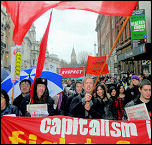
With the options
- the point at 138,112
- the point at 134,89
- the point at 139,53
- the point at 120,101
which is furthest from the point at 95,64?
the point at 138,112

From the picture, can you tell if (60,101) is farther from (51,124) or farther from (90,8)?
(90,8)

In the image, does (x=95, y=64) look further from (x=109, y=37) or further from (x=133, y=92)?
(x=109, y=37)

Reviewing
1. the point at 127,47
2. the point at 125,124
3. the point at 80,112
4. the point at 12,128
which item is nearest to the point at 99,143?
the point at 125,124

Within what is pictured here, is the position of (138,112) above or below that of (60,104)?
above

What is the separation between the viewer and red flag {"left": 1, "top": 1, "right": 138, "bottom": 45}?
272 centimetres

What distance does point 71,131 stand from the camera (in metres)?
2.68

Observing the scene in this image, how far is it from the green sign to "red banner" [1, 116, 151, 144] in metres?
11.4

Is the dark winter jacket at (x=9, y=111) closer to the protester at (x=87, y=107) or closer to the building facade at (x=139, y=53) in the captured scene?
the protester at (x=87, y=107)

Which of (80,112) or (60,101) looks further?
(60,101)

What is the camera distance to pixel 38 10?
282 cm

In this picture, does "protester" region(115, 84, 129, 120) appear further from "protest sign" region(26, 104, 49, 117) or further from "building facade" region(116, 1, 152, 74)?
"building facade" region(116, 1, 152, 74)

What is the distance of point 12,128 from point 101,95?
2.35 m

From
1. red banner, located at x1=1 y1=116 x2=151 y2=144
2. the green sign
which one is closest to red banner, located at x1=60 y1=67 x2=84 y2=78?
red banner, located at x1=1 y1=116 x2=151 y2=144

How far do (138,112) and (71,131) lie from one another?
1161mm
